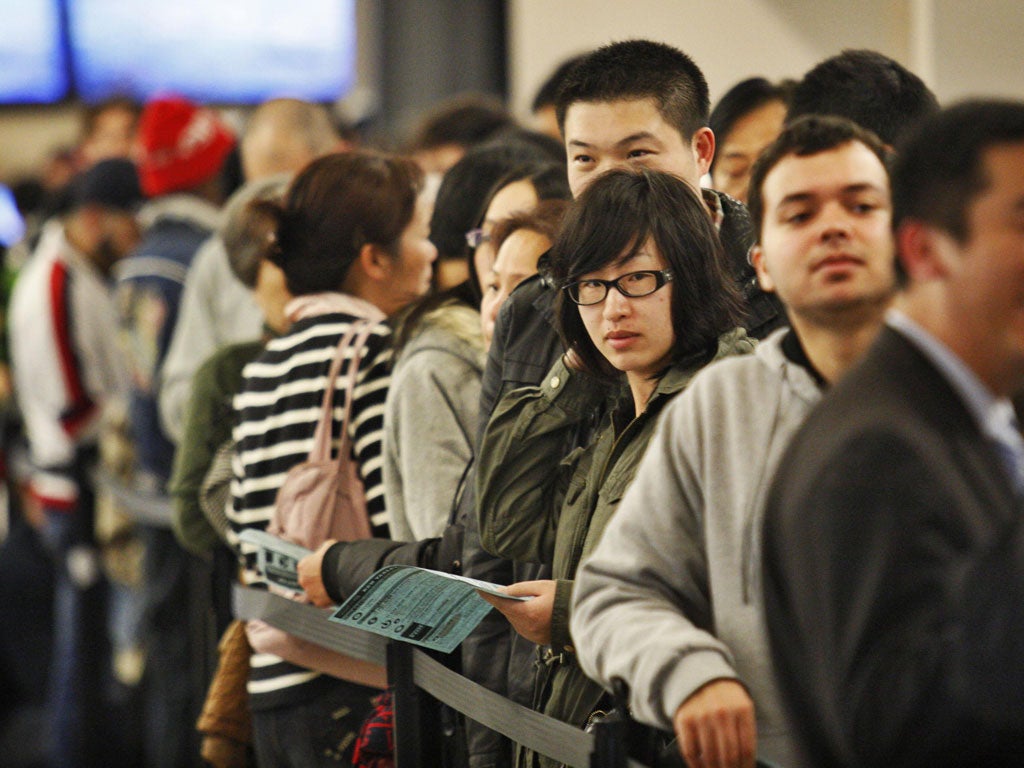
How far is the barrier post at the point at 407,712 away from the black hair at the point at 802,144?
1.05 metres

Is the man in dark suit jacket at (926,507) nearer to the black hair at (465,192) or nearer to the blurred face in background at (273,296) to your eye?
the black hair at (465,192)

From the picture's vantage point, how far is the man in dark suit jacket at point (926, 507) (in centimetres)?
134

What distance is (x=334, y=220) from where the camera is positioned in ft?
10.0

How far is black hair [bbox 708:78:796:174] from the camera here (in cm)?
321

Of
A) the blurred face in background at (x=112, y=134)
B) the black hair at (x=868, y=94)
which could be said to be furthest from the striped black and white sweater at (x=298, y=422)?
the blurred face in background at (x=112, y=134)

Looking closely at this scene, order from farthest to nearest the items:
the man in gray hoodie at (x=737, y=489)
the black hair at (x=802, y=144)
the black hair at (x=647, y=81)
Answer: the black hair at (x=647, y=81), the black hair at (x=802, y=144), the man in gray hoodie at (x=737, y=489)

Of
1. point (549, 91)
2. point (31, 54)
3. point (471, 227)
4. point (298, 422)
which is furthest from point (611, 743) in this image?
point (31, 54)

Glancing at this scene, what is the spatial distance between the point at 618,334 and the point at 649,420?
13cm

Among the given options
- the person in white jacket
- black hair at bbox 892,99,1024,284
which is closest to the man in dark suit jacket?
black hair at bbox 892,99,1024,284

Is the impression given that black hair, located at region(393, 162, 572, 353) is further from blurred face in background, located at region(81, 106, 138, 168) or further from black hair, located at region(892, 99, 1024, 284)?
blurred face in background, located at region(81, 106, 138, 168)

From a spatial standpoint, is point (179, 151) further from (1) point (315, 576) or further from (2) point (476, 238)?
(1) point (315, 576)

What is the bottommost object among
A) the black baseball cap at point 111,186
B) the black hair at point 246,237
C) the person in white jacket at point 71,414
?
the person in white jacket at point 71,414

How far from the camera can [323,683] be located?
2908 mm

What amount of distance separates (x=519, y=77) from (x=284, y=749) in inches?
222
